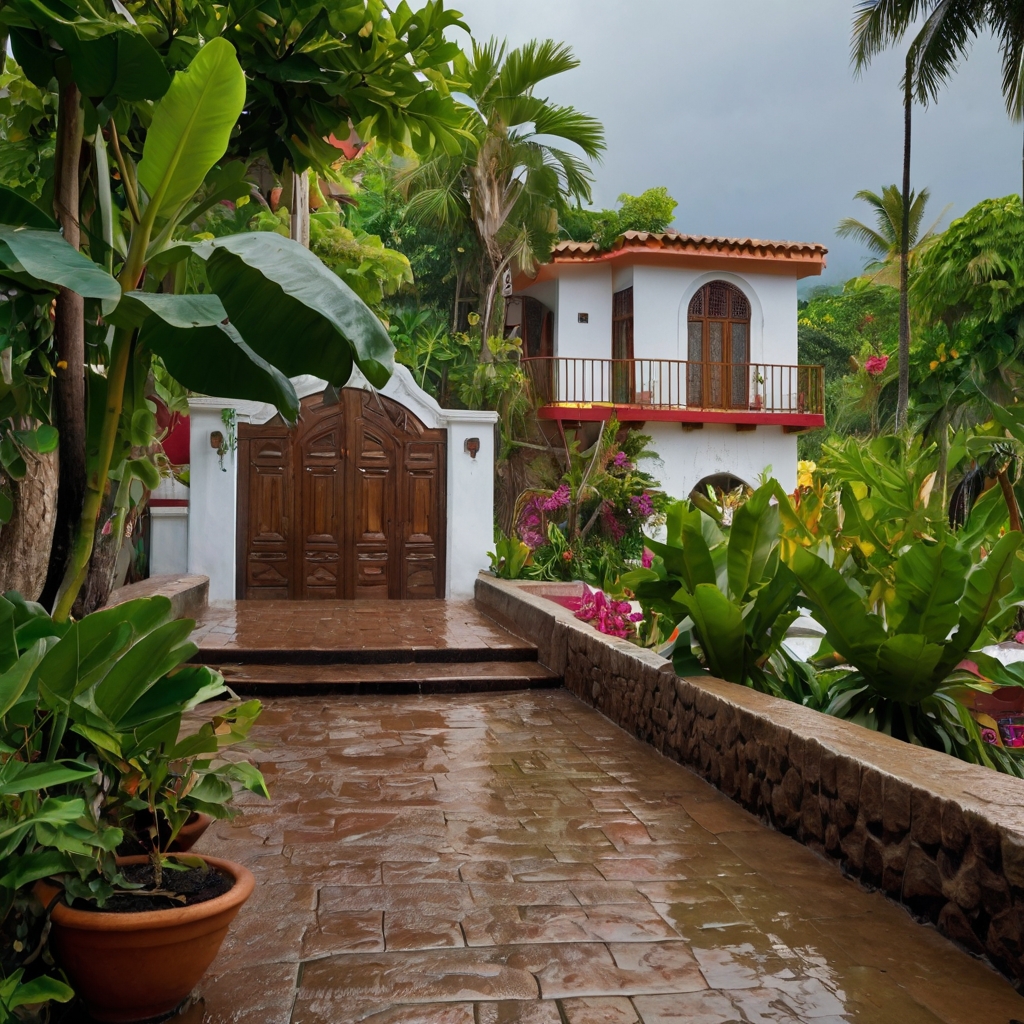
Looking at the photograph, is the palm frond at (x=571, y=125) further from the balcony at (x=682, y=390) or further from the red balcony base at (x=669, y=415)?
the red balcony base at (x=669, y=415)

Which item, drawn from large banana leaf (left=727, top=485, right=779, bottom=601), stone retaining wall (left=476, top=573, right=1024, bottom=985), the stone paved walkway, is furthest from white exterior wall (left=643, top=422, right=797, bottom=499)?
the stone paved walkway

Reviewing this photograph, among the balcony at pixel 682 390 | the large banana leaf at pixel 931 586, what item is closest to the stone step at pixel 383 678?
the large banana leaf at pixel 931 586

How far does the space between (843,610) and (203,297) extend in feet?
10.3

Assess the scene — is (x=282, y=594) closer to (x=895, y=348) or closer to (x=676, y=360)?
(x=676, y=360)

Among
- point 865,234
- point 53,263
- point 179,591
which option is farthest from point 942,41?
point 53,263

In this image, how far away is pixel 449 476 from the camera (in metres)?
13.3

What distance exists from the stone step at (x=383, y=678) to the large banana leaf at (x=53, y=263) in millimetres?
5618

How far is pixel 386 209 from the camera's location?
2436cm

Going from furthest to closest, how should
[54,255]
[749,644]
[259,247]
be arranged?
[749,644]
[259,247]
[54,255]

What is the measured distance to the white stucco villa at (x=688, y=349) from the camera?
19.5 metres

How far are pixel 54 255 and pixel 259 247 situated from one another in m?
0.50

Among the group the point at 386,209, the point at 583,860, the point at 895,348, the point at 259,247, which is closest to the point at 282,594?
the point at 583,860

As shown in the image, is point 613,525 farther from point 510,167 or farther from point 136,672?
point 136,672

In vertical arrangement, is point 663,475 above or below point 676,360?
below
